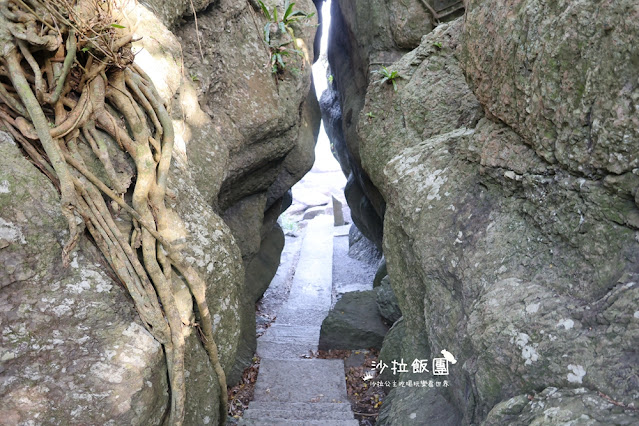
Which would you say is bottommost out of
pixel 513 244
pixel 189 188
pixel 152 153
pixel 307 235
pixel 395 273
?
pixel 307 235

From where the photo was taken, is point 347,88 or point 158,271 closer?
point 158,271

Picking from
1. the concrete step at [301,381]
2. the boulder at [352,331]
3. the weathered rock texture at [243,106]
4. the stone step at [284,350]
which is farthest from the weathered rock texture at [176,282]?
the boulder at [352,331]

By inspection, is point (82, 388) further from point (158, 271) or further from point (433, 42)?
point (433, 42)

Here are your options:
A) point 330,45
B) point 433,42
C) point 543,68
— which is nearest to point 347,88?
point 330,45

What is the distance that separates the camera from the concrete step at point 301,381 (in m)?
4.42

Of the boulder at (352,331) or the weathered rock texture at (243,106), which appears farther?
the boulder at (352,331)

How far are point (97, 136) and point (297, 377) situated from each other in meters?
3.47

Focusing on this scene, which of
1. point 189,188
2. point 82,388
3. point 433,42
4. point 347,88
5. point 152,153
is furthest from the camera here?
point 347,88

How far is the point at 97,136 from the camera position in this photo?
7.75 ft

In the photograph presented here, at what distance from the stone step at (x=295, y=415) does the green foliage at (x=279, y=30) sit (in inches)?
157

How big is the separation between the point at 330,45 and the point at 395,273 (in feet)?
24.7

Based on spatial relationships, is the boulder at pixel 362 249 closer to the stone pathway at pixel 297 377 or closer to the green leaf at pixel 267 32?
the stone pathway at pixel 297 377

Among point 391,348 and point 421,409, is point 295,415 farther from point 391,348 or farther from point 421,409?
point 421,409

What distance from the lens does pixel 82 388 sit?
187 cm
